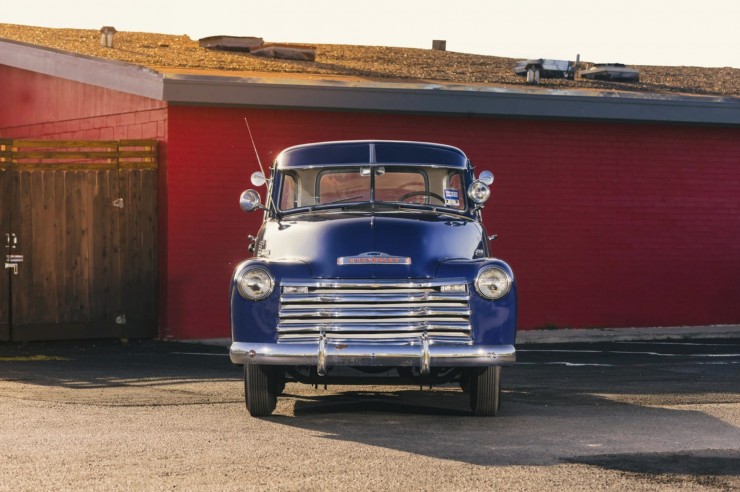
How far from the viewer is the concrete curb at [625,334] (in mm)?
19355

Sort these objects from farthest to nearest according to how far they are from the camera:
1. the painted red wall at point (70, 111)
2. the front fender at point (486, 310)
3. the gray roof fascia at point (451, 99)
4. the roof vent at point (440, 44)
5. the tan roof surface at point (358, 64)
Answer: the roof vent at point (440, 44) → the tan roof surface at point (358, 64) → the painted red wall at point (70, 111) → the gray roof fascia at point (451, 99) → the front fender at point (486, 310)

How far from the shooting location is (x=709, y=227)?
70.0ft

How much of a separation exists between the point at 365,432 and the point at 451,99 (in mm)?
10484

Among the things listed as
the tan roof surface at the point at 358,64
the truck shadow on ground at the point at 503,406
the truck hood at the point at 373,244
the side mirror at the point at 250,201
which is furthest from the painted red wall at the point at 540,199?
the truck hood at the point at 373,244

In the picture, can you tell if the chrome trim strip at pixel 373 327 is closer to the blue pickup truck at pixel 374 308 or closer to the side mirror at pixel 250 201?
the blue pickup truck at pixel 374 308

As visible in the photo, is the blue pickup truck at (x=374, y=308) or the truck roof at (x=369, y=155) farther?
the truck roof at (x=369, y=155)

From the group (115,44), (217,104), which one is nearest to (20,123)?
(115,44)

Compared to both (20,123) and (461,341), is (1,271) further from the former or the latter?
(461,341)

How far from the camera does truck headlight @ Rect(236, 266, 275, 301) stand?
1003cm

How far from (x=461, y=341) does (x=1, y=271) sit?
9.01 m

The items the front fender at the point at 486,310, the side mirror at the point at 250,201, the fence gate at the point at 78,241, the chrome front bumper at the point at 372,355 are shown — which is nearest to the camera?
the chrome front bumper at the point at 372,355

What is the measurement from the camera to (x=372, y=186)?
37.6 ft

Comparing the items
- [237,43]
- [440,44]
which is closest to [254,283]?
[237,43]

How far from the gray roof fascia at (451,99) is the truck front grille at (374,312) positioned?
8.37 m
